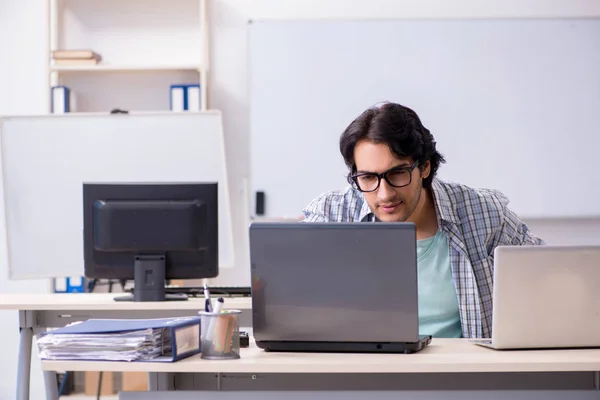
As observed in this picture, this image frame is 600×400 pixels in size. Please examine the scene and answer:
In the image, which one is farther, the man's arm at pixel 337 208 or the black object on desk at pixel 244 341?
the man's arm at pixel 337 208

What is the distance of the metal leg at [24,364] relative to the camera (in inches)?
106

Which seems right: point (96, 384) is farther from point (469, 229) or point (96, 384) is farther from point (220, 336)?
point (220, 336)

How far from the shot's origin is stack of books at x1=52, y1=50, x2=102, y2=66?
13.2 ft

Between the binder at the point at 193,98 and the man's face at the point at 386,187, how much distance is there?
6.63 ft

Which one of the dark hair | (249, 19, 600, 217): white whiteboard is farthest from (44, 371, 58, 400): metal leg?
(249, 19, 600, 217): white whiteboard

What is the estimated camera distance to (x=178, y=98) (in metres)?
4.04

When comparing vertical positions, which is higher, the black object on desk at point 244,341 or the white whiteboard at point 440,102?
the white whiteboard at point 440,102

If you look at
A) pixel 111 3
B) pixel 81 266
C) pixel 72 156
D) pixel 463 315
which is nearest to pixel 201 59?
pixel 111 3

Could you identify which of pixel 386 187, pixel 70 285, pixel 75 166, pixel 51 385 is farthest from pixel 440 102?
pixel 51 385

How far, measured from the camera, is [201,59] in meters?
4.07

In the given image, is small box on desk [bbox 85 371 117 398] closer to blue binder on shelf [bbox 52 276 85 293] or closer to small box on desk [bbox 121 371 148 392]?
small box on desk [bbox 121 371 148 392]

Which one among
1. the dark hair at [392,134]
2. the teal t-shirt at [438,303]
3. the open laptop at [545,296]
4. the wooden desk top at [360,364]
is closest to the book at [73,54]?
the dark hair at [392,134]

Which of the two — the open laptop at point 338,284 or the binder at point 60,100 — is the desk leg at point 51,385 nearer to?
the open laptop at point 338,284

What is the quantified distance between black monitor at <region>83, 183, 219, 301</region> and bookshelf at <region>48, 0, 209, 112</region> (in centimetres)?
152
